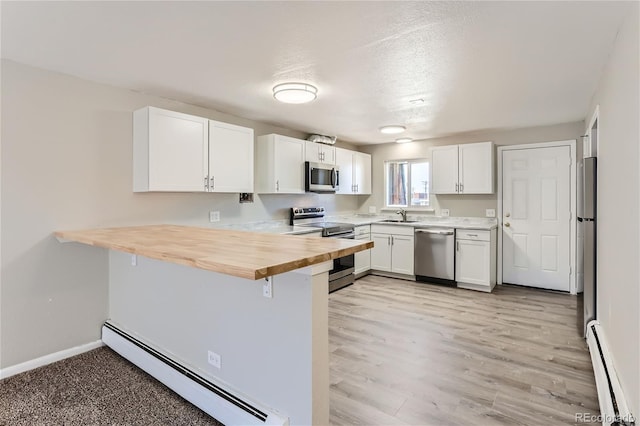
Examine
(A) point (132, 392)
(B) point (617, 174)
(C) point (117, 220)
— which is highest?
(B) point (617, 174)

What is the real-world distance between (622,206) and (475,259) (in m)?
2.94

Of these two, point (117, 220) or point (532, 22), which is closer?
point (532, 22)

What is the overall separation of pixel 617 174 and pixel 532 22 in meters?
1.02

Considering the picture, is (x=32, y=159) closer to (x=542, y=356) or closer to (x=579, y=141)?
(x=542, y=356)

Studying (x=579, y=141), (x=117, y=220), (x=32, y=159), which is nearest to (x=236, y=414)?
(x=117, y=220)

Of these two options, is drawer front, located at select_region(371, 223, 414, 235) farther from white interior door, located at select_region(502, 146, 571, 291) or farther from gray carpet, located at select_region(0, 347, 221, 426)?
gray carpet, located at select_region(0, 347, 221, 426)

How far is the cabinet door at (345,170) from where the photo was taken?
17.5 feet

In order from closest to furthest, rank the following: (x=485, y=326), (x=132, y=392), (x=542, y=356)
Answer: (x=132, y=392) → (x=542, y=356) → (x=485, y=326)

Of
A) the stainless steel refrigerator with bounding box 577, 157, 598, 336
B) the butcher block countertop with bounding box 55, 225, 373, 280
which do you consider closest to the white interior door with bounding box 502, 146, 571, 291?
the stainless steel refrigerator with bounding box 577, 157, 598, 336

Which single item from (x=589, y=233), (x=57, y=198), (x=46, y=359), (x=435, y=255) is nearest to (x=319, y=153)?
(x=435, y=255)

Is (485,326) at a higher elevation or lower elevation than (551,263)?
lower

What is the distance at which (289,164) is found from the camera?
4.38 meters

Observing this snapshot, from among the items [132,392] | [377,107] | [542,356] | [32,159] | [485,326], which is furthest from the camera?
[377,107]

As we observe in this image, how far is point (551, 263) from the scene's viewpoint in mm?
4645
